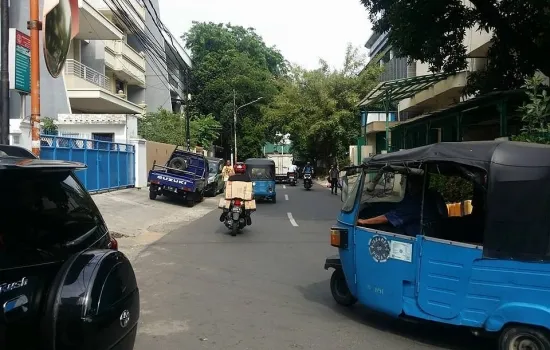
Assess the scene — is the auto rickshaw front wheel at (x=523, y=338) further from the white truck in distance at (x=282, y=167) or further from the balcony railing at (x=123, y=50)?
the white truck in distance at (x=282, y=167)

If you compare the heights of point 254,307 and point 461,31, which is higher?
point 461,31

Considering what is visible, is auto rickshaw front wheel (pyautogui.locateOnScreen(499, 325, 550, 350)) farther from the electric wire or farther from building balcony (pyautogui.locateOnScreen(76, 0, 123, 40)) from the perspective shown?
building balcony (pyautogui.locateOnScreen(76, 0, 123, 40))

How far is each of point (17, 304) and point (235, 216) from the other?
9996mm

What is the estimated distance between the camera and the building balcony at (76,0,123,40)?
24922 mm

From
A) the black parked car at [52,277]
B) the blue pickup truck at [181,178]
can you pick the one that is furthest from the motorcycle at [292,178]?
the black parked car at [52,277]

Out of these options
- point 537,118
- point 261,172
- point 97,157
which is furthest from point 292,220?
point 537,118

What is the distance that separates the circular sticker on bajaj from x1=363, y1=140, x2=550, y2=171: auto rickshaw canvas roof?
0.80m

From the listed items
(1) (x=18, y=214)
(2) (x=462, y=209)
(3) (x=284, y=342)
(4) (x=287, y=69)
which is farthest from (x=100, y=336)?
(4) (x=287, y=69)

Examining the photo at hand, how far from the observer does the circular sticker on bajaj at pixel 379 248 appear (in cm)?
515

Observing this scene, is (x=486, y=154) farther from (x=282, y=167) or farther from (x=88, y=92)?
(x=282, y=167)

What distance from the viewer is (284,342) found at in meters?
4.99

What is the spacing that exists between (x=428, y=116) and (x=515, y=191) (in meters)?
14.7

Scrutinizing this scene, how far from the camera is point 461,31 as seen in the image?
547 inches

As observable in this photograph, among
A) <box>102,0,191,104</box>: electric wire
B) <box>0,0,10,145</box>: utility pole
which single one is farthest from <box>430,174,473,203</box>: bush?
<box>102,0,191,104</box>: electric wire
